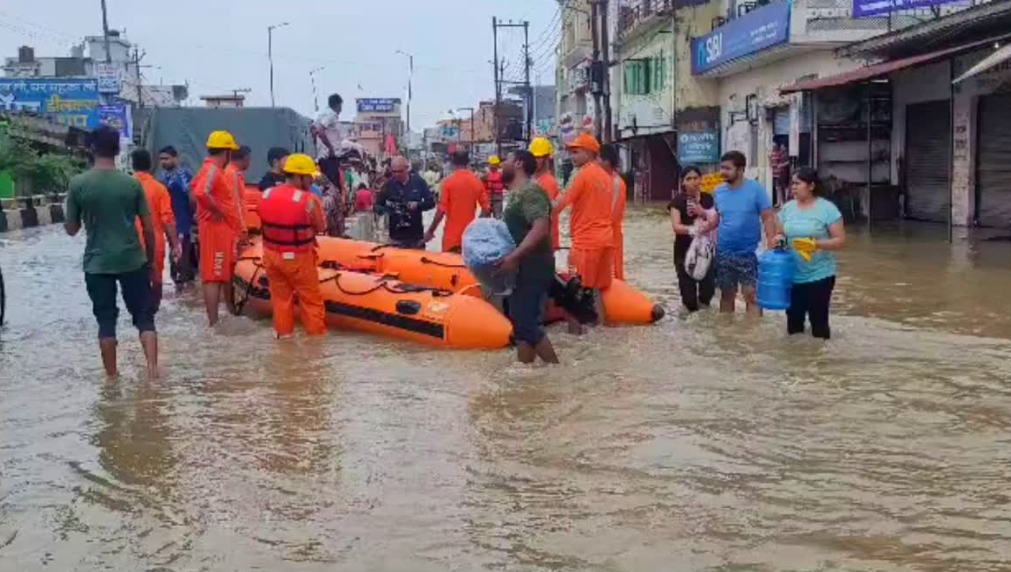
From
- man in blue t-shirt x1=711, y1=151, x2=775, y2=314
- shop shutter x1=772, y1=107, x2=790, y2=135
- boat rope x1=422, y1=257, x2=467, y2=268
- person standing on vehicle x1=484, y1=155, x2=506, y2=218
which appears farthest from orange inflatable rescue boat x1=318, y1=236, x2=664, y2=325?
shop shutter x1=772, y1=107, x2=790, y2=135

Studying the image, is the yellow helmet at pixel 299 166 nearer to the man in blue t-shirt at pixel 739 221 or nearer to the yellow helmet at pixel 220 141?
the yellow helmet at pixel 220 141

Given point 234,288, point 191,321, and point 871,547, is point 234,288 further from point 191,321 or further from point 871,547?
point 871,547

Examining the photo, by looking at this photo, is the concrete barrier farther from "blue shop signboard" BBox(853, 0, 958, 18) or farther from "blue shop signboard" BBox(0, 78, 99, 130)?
"blue shop signboard" BBox(853, 0, 958, 18)

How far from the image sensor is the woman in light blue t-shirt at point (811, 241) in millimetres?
8344

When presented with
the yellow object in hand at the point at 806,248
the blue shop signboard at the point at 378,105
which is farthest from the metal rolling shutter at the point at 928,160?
the blue shop signboard at the point at 378,105

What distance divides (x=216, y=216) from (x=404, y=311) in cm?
197

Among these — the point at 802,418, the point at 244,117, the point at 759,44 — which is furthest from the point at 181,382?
the point at 759,44

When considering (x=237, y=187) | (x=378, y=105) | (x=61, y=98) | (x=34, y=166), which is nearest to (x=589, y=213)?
(x=237, y=187)

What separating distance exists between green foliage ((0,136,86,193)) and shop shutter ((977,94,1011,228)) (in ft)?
75.9

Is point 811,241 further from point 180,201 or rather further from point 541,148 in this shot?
point 180,201

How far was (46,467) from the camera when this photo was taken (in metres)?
5.80

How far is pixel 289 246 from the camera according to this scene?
363 inches

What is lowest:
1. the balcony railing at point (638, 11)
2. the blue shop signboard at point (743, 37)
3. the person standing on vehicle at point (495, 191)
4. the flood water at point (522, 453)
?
the flood water at point (522, 453)

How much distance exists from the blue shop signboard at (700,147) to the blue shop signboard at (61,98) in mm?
21876
